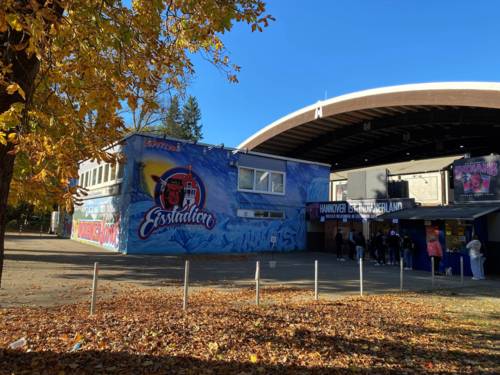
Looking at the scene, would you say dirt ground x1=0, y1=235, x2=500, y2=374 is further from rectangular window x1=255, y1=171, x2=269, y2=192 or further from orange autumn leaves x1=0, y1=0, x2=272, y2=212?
rectangular window x1=255, y1=171, x2=269, y2=192

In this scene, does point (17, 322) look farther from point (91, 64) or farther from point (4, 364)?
point (91, 64)

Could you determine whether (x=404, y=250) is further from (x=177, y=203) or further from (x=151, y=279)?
(x=151, y=279)

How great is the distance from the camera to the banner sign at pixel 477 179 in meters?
19.1

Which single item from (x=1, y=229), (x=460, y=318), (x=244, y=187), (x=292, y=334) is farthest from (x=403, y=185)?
(x=1, y=229)

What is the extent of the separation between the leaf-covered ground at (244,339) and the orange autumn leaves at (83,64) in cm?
204

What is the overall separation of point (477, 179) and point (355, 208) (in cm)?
782

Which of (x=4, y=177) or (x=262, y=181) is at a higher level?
(x=262, y=181)

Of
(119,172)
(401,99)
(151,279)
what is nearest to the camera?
(151,279)

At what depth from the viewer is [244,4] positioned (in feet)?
20.2

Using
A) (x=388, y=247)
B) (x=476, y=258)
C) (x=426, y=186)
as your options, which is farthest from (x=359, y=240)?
(x=426, y=186)

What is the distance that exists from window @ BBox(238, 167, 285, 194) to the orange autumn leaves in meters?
19.1

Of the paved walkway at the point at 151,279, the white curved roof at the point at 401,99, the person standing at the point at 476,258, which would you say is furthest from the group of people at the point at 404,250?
the white curved roof at the point at 401,99

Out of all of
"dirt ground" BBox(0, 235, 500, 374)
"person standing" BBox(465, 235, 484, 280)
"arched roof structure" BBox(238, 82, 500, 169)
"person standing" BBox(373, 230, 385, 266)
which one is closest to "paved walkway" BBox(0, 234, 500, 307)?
"dirt ground" BBox(0, 235, 500, 374)

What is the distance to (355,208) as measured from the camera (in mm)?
26016
